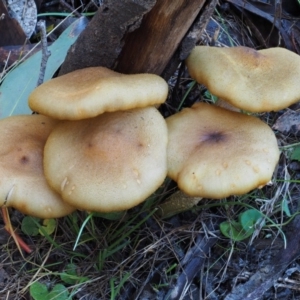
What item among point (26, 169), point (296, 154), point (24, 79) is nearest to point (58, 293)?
point (26, 169)

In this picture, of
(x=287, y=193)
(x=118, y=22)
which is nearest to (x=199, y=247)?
(x=287, y=193)

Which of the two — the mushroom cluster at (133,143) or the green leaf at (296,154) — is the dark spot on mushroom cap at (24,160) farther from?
the green leaf at (296,154)

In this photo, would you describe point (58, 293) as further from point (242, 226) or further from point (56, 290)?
point (242, 226)

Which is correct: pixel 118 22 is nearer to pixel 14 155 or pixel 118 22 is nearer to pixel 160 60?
pixel 160 60

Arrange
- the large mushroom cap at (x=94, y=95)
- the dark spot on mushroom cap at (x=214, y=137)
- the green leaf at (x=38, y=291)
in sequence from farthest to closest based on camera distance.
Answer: the green leaf at (x=38, y=291) < the dark spot on mushroom cap at (x=214, y=137) < the large mushroom cap at (x=94, y=95)

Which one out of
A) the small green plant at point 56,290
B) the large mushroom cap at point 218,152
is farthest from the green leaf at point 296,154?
the small green plant at point 56,290

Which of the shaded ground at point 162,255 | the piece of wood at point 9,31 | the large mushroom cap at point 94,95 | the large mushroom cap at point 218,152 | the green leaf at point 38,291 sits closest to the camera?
the large mushroom cap at point 94,95

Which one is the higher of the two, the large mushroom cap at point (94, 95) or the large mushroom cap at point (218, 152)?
the large mushroom cap at point (94, 95)
